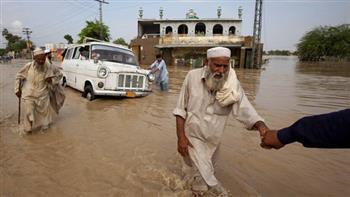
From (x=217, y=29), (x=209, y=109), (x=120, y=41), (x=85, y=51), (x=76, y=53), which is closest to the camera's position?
(x=209, y=109)

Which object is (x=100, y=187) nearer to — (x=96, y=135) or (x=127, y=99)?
(x=96, y=135)

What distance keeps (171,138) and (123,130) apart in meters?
1.10

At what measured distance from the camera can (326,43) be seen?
2008 inches

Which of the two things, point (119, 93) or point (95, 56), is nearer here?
point (119, 93)

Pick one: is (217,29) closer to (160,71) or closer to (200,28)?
(200,28)

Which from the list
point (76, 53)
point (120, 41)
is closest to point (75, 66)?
point (76, 53)

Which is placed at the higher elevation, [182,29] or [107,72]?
[182,29]

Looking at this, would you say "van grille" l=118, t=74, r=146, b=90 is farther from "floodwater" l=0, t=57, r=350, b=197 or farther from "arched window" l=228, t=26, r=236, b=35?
"arched window" l=228, t=26, r=236, b=35

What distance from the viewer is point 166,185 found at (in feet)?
11.7

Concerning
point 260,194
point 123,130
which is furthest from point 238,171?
point 123,130

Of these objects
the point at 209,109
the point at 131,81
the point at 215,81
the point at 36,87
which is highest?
the point at 215,81

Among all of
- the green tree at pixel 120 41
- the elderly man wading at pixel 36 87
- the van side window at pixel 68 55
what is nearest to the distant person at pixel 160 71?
the van side window at pixel 68 55

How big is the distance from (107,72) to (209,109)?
238 inches

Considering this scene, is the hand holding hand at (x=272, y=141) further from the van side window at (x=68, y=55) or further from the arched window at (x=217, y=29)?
the arched window at (x=217, y=29)
